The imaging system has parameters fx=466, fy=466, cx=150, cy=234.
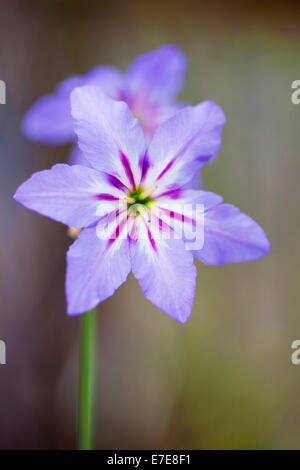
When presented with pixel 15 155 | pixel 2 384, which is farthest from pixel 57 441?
pixel 15 155

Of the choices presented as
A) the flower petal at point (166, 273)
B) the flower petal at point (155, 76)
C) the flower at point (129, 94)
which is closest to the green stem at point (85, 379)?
the flower petal at point (166, 273)

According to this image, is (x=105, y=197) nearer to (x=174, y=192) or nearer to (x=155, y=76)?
(x=174, y=192)

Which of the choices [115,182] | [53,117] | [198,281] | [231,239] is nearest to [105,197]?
[115,182]

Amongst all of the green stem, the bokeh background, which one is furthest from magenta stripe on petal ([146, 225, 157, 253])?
the bokeh background

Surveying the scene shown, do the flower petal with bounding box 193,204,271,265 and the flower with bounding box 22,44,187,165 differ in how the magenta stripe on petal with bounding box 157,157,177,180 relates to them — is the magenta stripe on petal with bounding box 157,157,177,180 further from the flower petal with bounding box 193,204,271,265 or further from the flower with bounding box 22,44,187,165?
the flower with bounding box 22,44,187,165

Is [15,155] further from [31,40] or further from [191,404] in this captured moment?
[191,404]

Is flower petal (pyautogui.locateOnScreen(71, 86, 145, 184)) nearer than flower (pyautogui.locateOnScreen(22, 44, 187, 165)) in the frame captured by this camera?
Yes
